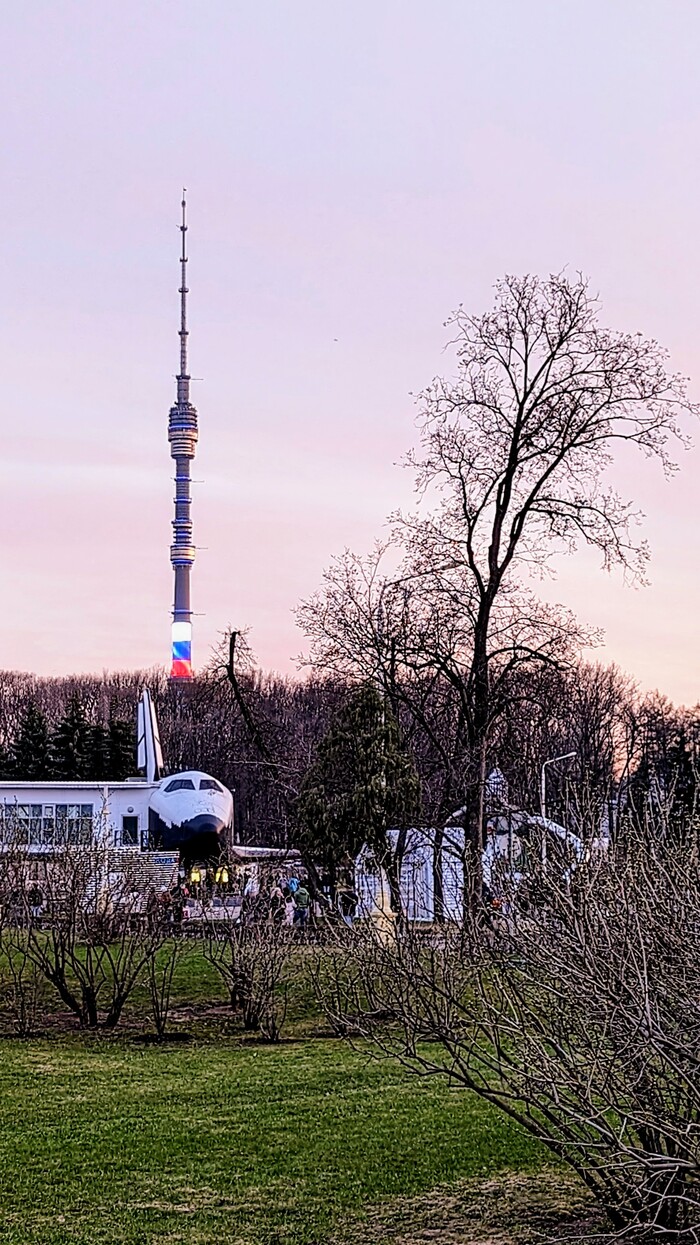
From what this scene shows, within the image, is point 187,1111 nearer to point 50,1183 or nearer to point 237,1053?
point 50,1183

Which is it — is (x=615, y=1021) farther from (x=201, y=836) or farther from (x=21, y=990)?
(x=201, y=836)

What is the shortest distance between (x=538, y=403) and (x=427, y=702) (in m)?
6.92

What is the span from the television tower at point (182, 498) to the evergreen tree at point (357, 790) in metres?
91.7

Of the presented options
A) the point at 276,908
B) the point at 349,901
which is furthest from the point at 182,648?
the point at 349,901

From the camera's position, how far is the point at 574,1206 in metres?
8.17

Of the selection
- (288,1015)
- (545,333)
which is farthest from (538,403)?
(288,1015)

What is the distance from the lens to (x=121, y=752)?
67562mm

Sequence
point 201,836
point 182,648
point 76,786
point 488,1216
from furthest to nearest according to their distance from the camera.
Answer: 1. point 182,648
2. point 76,786
3. point 201,836
4. point 488,1216

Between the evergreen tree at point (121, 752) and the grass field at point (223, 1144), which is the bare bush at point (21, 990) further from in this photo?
the evergreen tree at point (121, 752)

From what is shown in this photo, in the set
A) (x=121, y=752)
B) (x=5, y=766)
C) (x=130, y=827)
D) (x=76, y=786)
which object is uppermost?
(x=121, y=752)

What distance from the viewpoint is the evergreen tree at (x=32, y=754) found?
6775 centimetres

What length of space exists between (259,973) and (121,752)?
172ft

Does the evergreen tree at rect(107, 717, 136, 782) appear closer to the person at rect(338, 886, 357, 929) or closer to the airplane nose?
the airplane nose

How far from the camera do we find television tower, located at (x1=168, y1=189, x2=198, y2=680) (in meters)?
123
